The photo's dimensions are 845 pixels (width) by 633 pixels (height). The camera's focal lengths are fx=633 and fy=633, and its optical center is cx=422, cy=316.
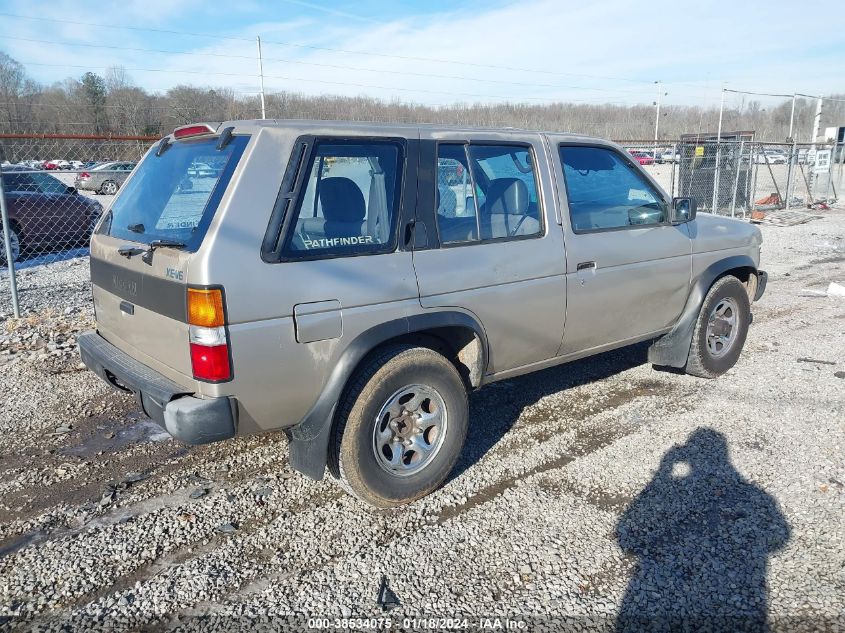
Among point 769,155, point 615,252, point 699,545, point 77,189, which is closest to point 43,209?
point 77,189

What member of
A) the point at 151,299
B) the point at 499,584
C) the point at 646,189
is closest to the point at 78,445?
the point at 151,299

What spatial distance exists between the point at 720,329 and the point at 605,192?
1843 mm

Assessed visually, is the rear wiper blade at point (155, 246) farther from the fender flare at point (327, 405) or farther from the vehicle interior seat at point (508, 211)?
the vehicle interior seat at point (508, 211)

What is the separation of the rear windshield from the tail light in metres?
0.25

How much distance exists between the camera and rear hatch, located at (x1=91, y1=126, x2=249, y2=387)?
2.96m

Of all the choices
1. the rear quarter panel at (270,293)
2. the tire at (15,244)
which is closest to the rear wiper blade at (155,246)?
the rear quarter panel at (270,293)

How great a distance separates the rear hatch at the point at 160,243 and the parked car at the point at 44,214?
813 centimetres

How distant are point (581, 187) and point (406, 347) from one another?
1.75 metres

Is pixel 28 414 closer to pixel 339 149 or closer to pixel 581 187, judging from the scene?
pixel 339 149

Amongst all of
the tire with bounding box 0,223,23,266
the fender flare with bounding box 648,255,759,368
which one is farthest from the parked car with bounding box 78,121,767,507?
the tire with bounding box 0,223,23,266

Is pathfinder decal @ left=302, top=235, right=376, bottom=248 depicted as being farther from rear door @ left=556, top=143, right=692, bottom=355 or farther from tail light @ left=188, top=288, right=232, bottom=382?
rear door @ left=556, top=143, right=692, bottom=355

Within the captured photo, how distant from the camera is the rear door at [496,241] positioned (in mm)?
3516

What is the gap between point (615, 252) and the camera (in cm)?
432

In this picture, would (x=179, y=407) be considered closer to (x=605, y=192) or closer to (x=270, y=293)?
(x=270, y=293)
